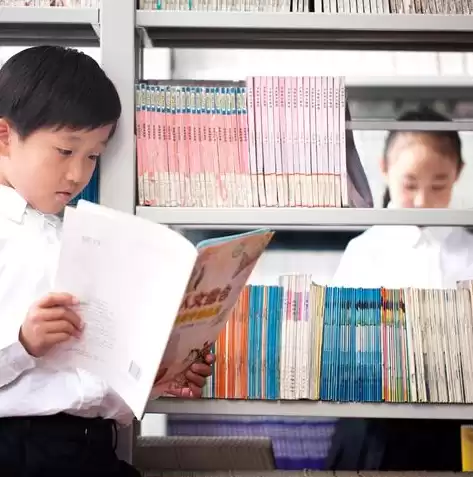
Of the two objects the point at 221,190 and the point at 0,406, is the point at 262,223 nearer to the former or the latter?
the point at 221,190

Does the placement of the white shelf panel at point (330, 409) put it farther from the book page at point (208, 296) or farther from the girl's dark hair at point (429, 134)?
the girl's dark hair at point (429, 134)

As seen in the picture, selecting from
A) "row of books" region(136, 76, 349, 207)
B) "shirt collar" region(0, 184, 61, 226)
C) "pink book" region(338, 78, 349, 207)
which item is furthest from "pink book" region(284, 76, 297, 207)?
"shirt collar" region(0, 184, 61, 226)

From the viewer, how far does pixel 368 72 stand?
2018 mm

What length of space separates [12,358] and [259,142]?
2.31ft

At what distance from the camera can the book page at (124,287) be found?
1.00 m

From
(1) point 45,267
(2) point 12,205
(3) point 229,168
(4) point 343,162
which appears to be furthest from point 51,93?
(4) point 343,162

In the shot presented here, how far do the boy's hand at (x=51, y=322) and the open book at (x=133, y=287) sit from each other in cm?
2

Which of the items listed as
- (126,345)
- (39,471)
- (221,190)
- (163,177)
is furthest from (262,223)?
(39,471)

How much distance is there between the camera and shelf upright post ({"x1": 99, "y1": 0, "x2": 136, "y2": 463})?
1530 millimetres

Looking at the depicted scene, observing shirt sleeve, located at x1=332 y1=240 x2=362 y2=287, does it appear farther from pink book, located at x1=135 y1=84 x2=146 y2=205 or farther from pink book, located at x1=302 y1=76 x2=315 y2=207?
pink book, located at x1=135 y1=84 x2=146 y2=205

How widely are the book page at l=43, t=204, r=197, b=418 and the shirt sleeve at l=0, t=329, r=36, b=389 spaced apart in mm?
95

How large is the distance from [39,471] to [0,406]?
0.12 meters

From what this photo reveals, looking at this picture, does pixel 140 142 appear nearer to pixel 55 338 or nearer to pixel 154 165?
pixel 154 165

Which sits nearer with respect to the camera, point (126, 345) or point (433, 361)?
point (126, 345)
